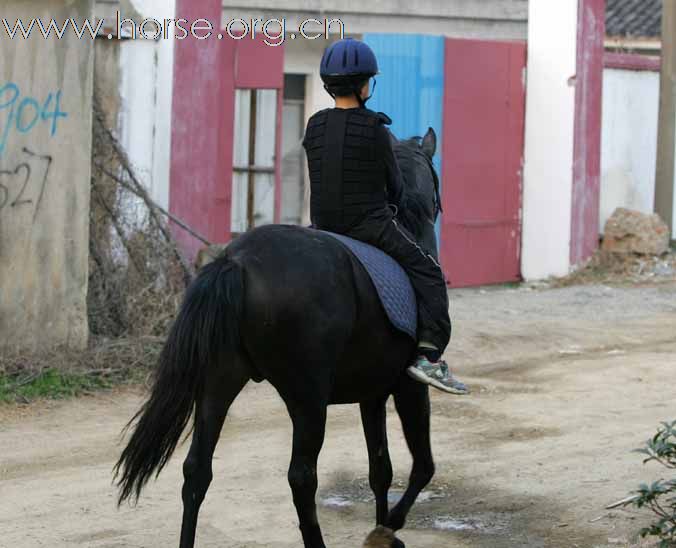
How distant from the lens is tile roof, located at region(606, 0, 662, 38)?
24.0 meters

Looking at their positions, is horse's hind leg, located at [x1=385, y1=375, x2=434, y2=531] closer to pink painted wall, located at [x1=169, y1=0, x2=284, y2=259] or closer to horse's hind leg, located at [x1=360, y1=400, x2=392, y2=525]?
horse's hind leg, located at [x1=360, y1=400, x2=392, y2=525]

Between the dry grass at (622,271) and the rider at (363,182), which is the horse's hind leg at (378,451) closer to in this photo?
the rider at (363,182)

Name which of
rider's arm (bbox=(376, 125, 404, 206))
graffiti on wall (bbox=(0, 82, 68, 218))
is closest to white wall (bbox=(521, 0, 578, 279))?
graffiti on wall (bbox=(0, 82, 68, 218))

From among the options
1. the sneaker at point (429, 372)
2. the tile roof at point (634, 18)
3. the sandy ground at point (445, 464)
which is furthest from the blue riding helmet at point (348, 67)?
the tile roof at point (634, 18)

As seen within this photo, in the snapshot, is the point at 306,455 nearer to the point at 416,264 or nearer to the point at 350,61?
the point at 416,264

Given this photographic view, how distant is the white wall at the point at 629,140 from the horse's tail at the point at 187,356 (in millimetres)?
10714

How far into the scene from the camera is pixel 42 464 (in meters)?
7.50

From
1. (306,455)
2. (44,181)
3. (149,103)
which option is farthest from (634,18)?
(306,455)

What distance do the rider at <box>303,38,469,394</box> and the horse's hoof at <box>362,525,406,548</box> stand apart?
0.71 metres

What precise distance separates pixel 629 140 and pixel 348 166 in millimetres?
10700

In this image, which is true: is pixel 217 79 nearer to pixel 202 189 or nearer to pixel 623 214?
pixel 202 189

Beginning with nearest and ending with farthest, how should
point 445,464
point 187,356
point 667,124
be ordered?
1. point 187,356
2. point 445,464
3. point 667,124

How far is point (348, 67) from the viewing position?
5.71m

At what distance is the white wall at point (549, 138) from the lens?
14.5 m
